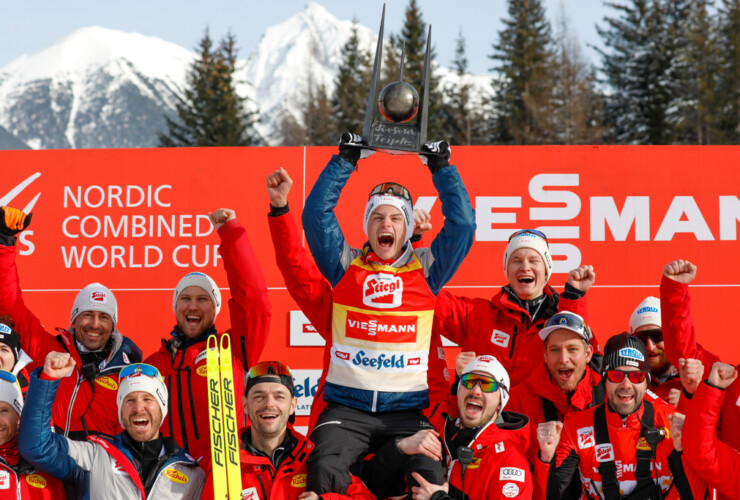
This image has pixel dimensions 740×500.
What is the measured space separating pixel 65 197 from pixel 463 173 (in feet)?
11.4

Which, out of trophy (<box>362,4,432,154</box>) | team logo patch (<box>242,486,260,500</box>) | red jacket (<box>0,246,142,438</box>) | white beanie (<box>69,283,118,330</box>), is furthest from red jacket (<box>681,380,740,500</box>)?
white beanie (<box>69,283,118,330</box>)

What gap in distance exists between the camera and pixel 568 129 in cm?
3638

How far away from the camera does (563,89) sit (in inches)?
1481

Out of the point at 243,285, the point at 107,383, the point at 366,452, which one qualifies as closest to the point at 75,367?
the point at 107,383

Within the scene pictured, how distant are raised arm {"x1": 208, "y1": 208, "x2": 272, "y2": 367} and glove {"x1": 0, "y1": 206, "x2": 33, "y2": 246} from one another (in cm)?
137

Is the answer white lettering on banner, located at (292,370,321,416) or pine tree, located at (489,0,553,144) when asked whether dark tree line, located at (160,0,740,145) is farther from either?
white lettering on banner, located at (292,370,321,416)

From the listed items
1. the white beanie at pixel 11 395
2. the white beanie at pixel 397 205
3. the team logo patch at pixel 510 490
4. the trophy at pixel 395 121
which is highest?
the trophy at pixel 395 121

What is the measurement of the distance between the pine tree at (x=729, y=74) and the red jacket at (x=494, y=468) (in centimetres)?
3247

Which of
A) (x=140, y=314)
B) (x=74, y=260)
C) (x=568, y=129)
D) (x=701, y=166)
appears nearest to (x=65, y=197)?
(x=74, y=260)

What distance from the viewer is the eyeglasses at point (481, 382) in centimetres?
418

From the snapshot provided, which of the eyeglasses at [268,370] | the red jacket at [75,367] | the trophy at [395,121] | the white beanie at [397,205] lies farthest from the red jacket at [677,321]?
the red jacket at [75,367]

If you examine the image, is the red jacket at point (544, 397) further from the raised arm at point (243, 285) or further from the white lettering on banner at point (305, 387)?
the white lettering on banner at point (305, 387)

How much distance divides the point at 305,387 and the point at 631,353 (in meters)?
3.35

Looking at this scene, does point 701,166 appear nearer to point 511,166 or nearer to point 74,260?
point 511,166
